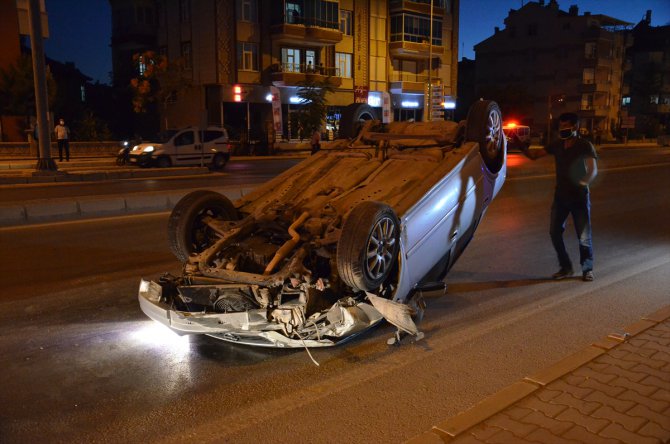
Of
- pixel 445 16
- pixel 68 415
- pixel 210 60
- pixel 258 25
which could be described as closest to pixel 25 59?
pixel 210 60

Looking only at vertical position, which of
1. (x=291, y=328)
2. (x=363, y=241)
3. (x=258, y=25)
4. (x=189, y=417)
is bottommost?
(x=189, y=417)

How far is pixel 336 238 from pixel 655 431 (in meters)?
2.50

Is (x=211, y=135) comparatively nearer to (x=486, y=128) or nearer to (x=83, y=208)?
(x=83, y=208)

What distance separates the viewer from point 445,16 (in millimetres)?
54125

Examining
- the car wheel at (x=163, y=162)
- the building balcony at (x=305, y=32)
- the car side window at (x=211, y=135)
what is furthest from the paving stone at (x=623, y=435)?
the building balcony at (x=305, y=32)

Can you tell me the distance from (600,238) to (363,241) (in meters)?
6.67

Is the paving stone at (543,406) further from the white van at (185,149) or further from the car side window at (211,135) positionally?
the car side window at (211,135)

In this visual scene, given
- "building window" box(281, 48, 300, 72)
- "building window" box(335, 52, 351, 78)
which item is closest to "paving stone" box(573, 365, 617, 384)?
"building window" box(281, 48, 300, 72)

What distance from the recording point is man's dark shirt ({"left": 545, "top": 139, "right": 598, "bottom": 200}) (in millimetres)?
6531

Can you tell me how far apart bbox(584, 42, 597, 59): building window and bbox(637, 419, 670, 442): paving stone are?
239 feet

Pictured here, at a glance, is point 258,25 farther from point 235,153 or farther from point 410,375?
point 410,375

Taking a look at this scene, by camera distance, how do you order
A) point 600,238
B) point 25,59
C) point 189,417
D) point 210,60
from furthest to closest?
Result: point 210,60 → point 25,59 → point 600,238 → point 189,417

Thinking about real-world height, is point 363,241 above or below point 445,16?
below

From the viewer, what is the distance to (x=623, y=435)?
10.7 ft
